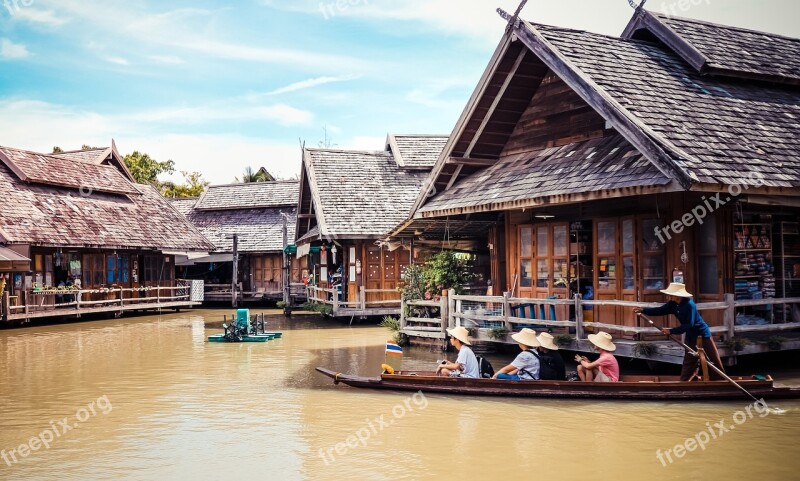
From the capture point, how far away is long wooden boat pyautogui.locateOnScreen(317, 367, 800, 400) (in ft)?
34.8

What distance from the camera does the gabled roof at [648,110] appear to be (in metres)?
12.1

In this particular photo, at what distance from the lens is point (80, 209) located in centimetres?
2958

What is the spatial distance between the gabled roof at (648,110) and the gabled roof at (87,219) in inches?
566

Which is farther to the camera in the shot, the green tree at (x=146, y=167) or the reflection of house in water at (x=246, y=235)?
the green tree at (x=146, y=167)

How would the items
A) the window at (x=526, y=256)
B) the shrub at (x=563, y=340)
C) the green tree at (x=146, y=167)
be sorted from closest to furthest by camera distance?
the shrub at (x=563, y=340) < the window at (x=526, y=256) < the green tree at (x=146, y=167)

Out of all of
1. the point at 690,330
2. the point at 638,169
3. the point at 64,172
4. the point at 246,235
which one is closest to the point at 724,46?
the point at 638,169

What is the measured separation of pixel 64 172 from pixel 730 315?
25.5 metres

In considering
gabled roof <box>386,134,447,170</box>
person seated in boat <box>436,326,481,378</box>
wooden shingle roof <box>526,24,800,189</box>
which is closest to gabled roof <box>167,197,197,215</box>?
gabled roof <box>386,134,447,170</box>

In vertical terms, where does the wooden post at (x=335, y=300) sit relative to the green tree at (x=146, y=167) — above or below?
below

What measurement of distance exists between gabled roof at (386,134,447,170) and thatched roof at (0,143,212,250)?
31.7ft

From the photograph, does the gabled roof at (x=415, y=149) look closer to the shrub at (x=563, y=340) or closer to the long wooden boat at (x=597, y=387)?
the shrub at (x=563, y=340)

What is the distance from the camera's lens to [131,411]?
1175 centimetres

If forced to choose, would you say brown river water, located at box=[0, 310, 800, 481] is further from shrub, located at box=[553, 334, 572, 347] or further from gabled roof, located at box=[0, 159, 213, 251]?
gabled roof, located at box=[0, 159, 213, 251]

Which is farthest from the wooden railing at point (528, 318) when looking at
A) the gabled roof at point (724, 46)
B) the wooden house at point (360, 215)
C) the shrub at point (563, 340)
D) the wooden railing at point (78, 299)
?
the wooden railing at point (78, 299)
